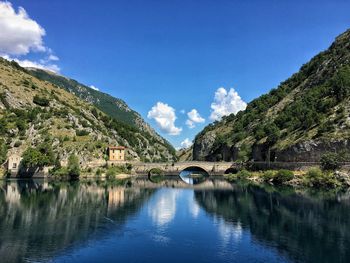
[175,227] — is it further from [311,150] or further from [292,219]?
[311,150]

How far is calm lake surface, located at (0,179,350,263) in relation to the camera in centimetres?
3912

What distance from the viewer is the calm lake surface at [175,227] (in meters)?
39.1

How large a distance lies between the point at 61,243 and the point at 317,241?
29604 mm

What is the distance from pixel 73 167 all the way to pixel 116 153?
23.6 meters

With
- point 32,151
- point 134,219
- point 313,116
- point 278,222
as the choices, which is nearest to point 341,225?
point 278,222

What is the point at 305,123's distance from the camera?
126188 millimetres

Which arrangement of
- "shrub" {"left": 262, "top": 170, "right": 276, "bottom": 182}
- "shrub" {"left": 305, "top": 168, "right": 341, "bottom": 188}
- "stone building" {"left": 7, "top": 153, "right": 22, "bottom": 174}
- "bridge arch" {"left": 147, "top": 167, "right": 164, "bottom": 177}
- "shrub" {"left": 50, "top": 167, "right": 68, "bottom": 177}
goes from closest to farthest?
"shrub" {"left": 305, "top": 168, "right": 341, "bottom": 188} → "shrub" {"left": 262, "top": 170, "right": 276, "bottom": 182} → "shrub" {"left": 50, "top": 167, "right": 68, "bottom": 177} → "stone building" {"left": 7, "top": 153, "right": 22, "bottom": 174} → "bridge arch" {"left": 147, "top": 167, "right": 164, "bottom": 177}

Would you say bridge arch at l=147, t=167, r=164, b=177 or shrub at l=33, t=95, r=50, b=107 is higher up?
shrub at l=33, t=95, r=50, b=107

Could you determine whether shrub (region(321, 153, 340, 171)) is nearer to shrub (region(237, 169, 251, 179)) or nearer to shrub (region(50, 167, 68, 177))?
shrub (region(237, 169, 251, 179))

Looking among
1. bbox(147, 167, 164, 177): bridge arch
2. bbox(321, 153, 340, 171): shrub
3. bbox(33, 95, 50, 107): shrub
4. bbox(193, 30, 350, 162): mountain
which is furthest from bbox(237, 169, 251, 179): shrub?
bbox(33, 95, 50, 107): shrub

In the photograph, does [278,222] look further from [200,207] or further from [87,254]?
[87,254]

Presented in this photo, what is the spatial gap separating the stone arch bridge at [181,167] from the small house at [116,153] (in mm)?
6268

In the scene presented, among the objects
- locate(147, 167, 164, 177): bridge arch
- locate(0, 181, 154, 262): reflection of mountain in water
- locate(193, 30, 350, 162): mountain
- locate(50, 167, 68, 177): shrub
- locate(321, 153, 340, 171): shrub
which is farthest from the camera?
locate(147, 167, 164, 177): bridge arch

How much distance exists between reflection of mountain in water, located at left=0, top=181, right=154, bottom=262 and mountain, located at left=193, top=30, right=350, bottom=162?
174 ft
